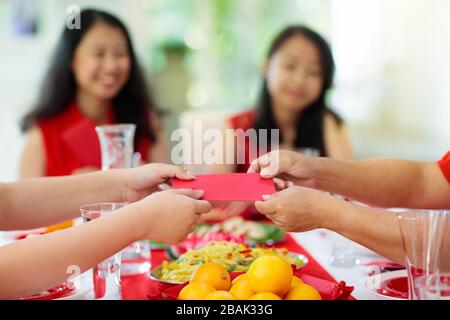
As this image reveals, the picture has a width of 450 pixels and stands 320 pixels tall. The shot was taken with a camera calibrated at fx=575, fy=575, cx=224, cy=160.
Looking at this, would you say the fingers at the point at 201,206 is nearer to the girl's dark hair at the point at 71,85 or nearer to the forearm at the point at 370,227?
the forearm at the point at 370,227

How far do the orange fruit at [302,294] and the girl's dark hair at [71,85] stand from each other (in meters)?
1.82

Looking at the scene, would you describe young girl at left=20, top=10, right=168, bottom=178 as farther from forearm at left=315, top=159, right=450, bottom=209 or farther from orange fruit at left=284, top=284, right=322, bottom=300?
orange fruit at left=284, top=284, right=322, bottom=300

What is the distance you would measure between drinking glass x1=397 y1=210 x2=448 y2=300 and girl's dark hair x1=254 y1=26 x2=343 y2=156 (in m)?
1.81

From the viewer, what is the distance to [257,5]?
15.7 ft

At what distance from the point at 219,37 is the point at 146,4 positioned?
678mm

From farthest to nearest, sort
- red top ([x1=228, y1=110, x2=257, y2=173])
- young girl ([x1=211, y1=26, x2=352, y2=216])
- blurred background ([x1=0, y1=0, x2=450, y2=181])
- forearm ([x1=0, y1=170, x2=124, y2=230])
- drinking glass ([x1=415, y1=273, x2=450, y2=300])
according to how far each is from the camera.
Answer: blurred background ([x1=0, y1=0, x2=450, y2=181]), young girl ([x1=211, y1=26, x2=352, y2=216]), red top ([x1=228, y1=110, x2=257, y2=173]), forearm ([x1=0, y1=170, x2=124, y2=230]), drinking glass ([x1=415, y1=273, x2=450, y2=300])

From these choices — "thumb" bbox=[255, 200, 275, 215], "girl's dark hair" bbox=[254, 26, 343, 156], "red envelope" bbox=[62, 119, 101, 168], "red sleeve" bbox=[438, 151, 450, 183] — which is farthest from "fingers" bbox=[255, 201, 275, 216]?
"girl's dark hair" bbox=[254, 26, 343, 156]

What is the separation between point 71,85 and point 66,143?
0.26 m

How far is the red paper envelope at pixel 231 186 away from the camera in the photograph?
1.05 m

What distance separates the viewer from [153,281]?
115cm

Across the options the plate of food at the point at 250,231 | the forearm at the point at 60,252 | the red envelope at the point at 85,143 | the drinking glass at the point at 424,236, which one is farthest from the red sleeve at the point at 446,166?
the red envelope at the point at 85,143

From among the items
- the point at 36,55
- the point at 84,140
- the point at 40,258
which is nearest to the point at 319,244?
the point at 40,258

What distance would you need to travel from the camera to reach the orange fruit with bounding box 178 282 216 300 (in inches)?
32.9
